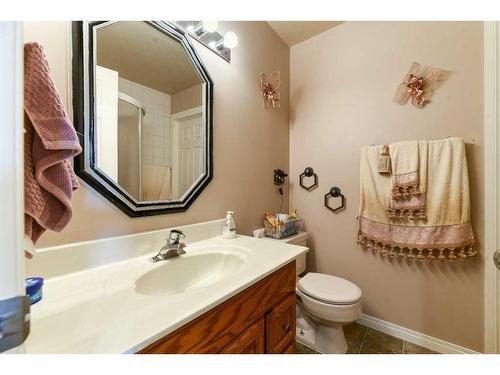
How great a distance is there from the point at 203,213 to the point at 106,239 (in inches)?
19.5

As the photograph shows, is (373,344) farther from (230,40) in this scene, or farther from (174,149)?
(230,40)

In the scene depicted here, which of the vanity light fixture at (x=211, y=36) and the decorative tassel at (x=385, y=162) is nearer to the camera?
the vanity light fixture at (x=211, y=36)

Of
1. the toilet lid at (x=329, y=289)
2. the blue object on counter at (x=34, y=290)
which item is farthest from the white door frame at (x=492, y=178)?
the blue object on counter at (x=34, y=290)

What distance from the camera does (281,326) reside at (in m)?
0.88

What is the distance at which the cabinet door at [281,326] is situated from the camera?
0.81 m

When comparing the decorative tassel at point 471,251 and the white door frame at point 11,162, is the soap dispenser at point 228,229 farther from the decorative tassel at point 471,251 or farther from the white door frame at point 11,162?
the decorative tassel at point 471,251

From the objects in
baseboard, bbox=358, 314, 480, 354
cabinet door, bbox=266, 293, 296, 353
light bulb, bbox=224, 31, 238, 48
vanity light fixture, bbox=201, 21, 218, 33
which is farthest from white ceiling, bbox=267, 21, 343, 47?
baseboard, bbox=358, 314, 480, 354

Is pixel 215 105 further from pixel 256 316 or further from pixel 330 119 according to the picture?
pixel 256 316

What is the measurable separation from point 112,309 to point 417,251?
1.73 m

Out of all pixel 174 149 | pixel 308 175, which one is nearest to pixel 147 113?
pixel 174 149

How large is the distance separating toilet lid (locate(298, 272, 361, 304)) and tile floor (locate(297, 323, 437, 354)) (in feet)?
1.37

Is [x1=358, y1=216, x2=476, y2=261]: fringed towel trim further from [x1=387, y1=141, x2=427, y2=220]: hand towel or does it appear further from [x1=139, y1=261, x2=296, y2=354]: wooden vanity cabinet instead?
[x1=139, y1=261, x2=296, y2=354]: wooden vanity cabinet

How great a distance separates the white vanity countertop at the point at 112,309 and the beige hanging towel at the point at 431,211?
1045 millimetres

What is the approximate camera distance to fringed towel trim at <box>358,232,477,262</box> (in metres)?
1.24
